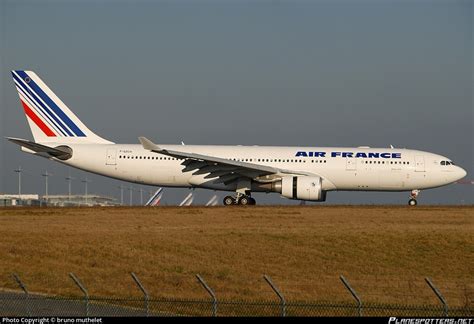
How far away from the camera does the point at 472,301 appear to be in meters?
23.7

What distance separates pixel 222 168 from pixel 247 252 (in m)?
13.0

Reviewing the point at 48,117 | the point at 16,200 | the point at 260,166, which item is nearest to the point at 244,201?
the point at 260,166

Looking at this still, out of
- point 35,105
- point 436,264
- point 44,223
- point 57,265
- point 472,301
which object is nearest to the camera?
point 472,301

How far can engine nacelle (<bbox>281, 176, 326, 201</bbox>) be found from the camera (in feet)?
143

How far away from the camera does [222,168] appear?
44.6m

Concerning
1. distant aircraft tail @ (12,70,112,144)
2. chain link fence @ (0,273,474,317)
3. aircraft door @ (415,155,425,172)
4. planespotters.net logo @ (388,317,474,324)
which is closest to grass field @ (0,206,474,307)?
chain link fence @ (0,273,474,317)

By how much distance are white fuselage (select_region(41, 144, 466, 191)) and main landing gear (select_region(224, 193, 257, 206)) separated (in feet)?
2.18

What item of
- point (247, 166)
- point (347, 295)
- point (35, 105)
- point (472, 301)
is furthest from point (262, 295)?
point (35, 105)

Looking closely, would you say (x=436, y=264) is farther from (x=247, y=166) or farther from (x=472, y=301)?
(x=247, y=166)

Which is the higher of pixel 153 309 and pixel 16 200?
pixel 153 309

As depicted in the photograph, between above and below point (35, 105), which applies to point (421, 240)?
below

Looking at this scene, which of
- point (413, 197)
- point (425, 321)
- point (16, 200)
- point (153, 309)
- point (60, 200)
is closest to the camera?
point (425, 321)

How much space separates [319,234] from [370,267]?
13.9 feet

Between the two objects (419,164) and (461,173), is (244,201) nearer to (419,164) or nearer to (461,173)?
(419,164)
